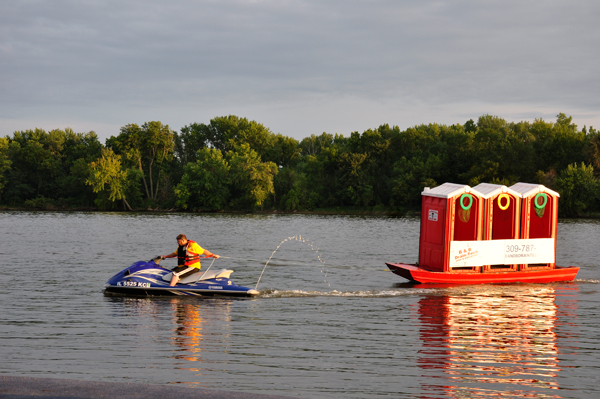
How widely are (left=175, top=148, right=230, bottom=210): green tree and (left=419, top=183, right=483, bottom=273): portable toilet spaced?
77.1 meters

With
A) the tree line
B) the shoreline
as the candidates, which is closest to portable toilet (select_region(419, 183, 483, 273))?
the tree line

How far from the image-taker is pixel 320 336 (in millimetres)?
12234

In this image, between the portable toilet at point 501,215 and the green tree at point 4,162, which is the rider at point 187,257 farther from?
the green tree at point 4,162

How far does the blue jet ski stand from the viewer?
16.6m

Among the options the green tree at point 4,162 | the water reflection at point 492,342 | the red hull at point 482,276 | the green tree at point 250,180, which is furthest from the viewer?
the green tree at point 4,162

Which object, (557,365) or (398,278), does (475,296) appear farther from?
(557,365)

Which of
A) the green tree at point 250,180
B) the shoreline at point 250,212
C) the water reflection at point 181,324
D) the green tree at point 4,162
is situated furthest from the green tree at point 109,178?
the water reflection at point 181,324

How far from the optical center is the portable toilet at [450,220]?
754 inches

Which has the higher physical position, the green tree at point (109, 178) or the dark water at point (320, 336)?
the green tree at point (109, 178)

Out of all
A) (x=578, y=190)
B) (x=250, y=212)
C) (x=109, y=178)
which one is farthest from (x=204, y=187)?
(x=578, y=190)

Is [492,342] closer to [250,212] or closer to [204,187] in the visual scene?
[250,212]

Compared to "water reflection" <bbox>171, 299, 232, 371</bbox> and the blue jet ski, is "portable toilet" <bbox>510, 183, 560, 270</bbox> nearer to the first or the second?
the blue jet ski

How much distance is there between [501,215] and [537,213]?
1.54 metres

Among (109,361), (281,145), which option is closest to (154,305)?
(109,361)
